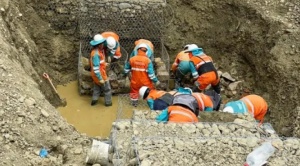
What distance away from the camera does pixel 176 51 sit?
11375mm

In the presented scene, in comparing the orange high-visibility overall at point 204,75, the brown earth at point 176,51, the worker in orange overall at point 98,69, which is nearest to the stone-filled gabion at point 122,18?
the brown earth at point 176,51

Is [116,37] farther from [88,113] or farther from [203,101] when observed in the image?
[203,101]

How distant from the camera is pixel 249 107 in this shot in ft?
26.0

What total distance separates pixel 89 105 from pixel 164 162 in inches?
191

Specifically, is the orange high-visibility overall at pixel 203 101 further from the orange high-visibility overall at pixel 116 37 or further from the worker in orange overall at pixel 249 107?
the orange high-visibility overall at pixel 116 37

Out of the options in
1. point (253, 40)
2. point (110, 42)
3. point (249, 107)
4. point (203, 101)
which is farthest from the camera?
point (253, 40)

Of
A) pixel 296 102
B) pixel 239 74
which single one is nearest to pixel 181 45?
pixel 239 74

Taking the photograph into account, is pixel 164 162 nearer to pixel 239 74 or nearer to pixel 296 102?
pixel 296 102

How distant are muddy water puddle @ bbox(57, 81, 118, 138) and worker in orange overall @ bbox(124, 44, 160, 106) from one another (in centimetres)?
62

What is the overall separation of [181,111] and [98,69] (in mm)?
3287

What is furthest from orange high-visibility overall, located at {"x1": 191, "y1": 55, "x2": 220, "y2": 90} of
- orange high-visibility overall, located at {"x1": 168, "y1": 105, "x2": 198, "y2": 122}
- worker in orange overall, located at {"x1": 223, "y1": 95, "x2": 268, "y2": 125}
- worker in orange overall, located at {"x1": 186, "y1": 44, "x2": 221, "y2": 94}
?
orange high-visibility overall, located at {"x1": 168, "y1": 105, "x2": 198, "y2": 122}

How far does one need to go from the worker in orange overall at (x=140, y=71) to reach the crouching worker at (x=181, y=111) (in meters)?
2.66

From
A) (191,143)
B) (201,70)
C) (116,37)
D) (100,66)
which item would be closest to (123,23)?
(116,37)

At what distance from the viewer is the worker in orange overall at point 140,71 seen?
958cm
